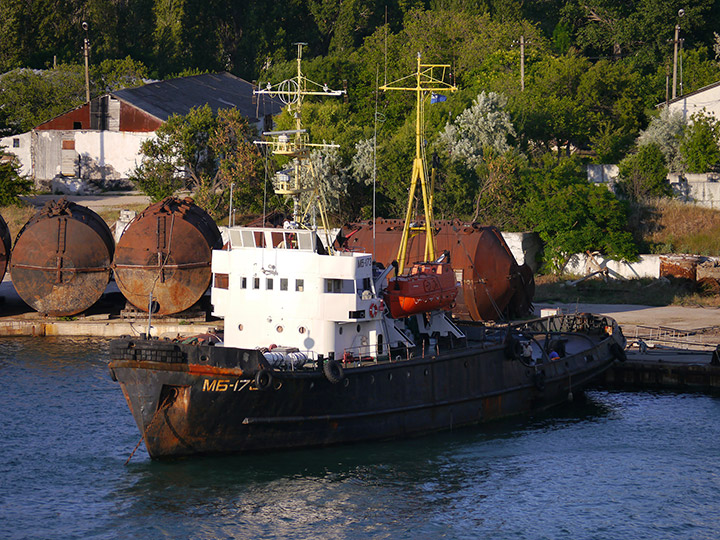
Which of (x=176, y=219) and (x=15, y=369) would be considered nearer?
(x=15, y=369)

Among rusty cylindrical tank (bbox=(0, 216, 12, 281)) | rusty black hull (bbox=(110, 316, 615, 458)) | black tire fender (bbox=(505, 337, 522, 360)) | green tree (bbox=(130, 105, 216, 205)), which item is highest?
green tree (bbox=(130, 105, 216, 205))

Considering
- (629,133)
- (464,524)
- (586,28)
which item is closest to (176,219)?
(464,524)

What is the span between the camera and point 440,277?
1152 inches

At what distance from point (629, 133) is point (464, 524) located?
4656 centimetres

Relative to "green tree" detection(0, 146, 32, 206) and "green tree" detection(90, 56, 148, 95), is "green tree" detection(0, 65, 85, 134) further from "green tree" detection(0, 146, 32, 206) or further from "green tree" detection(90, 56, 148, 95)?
"green tree" detection(0, 146, 32, 206)

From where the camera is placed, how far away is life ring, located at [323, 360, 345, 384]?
24891 millimetres

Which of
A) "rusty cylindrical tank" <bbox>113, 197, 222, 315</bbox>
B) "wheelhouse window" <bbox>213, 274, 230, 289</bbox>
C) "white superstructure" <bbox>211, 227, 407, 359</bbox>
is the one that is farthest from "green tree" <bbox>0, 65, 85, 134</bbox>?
"white superstructure" <bbox>211, 227, 407, 359</bbox>

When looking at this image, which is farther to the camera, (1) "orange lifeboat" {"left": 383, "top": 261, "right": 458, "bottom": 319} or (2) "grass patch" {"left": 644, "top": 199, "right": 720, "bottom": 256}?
(2) "grass patch" {"left": 644, "top": 199, "right": 720, "bottom": 256}

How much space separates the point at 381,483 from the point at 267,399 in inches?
138

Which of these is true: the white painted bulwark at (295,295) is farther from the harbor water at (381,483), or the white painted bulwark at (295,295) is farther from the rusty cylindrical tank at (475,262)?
the rusty cylindrical tank at (475,262)

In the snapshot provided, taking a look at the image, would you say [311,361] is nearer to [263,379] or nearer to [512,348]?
[263,379]

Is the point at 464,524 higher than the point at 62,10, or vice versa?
the point at 62,10

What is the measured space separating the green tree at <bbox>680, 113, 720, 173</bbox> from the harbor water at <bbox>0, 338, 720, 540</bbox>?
99.3 ft

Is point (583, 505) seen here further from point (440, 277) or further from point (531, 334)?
point (531, 334)
